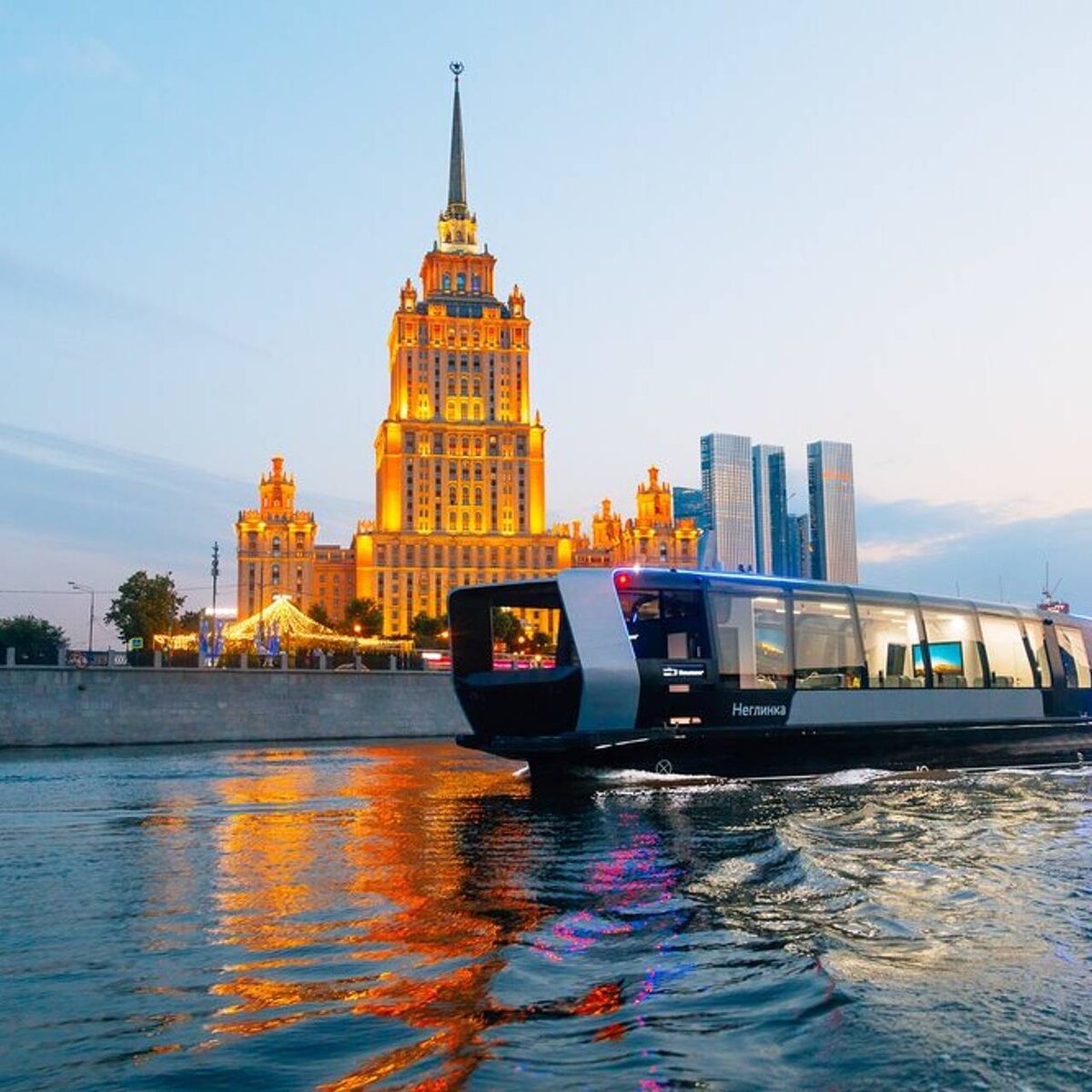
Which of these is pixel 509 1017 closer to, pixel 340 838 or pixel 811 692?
pixel 340 838

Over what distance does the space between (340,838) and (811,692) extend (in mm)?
12562

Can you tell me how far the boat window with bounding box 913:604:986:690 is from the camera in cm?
2814

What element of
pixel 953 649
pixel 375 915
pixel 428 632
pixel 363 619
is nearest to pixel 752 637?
pixel 953 649

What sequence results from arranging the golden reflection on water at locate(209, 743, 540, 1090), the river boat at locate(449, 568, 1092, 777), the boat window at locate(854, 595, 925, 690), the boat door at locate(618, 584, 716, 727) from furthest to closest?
the boat window at locate(854, 595, 925, 690), the boat door at locate(618, 584, 716, 727), the river boat at locate(449, 568, 1092, 777), the golden reflection on water at locate(209, 743, 540, 1090)

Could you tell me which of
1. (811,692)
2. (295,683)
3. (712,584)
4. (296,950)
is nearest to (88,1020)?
(296,950)

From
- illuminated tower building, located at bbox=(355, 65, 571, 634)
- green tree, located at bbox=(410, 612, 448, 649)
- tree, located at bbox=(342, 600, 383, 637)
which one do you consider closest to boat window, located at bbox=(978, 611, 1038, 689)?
green tree, located at bbox=(410, 612, 448, 649)

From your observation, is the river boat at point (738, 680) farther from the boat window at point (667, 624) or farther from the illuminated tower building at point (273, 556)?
the illuminated tower building at point (273, 556)

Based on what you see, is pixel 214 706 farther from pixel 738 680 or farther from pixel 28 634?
pixel 28 634

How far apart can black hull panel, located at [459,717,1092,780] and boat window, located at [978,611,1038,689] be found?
1264mm

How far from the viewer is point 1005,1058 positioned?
6.47m

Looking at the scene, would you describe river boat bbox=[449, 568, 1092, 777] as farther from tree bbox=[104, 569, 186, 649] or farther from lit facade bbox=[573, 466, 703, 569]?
lit facade bbox=[573, 466, 703, 569]

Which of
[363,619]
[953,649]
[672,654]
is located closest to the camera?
[672,654]

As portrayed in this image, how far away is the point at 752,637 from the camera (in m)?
24.1

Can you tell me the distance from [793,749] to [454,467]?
145085 mm
